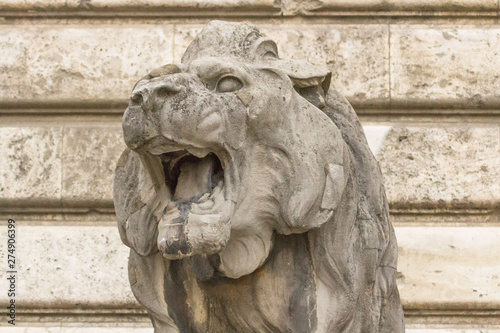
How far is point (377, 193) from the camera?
9.78ft

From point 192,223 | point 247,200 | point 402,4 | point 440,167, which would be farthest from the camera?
point 402,4

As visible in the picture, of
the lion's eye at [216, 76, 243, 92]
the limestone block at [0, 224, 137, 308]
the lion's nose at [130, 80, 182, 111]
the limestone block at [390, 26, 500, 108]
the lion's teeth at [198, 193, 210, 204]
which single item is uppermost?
the limestone block at [390, 26, 500, 108]

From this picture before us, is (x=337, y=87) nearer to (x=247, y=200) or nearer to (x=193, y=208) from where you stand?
(x=247, y=200)

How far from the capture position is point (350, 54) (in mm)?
4547

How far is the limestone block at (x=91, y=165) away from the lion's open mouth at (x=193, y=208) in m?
1.94

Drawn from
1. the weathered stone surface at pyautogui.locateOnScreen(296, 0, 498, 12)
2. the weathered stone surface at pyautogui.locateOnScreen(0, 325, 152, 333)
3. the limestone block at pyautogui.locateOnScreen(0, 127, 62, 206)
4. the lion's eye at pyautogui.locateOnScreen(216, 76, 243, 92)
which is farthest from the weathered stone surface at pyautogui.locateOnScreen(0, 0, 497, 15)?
the lion's eye at pyautogui.locateOnScreen(216, 76, 243, 92)

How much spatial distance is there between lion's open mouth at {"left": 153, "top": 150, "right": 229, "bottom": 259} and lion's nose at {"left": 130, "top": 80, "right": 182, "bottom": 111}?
0.47 feet

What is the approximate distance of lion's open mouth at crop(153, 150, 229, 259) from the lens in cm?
253

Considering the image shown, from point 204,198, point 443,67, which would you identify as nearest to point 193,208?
point 204,198

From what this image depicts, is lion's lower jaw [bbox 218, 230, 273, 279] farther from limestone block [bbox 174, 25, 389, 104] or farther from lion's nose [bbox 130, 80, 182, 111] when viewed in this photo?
limestone block [bbox 174, 25, 389, 104]

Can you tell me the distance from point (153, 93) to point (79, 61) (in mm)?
2161

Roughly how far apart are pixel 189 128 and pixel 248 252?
38 cm

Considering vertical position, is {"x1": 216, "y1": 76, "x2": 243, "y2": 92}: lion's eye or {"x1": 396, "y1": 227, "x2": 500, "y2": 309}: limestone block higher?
{"x1": 396, "y1": 227, "x2": 500, "y2": 309}: limestone block

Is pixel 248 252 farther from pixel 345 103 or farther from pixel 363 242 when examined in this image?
pixel 345 103
